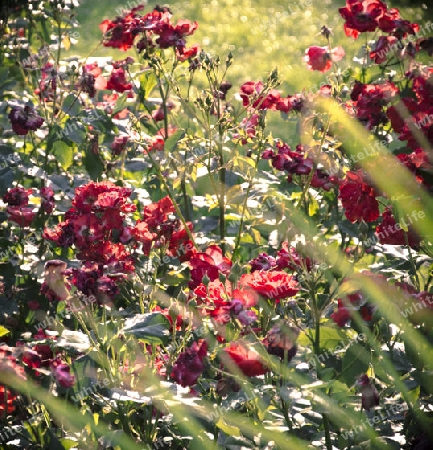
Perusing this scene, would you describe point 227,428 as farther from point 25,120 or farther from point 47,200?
point 25,120

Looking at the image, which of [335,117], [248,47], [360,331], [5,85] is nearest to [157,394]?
[360,331]

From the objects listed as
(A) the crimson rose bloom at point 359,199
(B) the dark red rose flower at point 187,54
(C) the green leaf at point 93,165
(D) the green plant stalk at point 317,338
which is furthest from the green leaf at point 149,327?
(B) the dark red rose flower at point 187,54

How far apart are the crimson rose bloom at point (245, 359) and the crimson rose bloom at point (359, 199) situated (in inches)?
20.1

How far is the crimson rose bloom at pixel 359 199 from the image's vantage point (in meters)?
1.79

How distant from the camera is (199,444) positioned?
1.61 metres

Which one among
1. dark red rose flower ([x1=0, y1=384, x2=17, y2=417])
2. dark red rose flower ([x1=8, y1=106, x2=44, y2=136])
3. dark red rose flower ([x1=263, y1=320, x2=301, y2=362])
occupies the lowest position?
dark red rose flower ([x1=0, y1=384, x2=17, y2=417])

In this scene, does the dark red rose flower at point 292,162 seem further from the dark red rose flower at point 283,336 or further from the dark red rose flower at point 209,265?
the dark red rose flower at point 283,336

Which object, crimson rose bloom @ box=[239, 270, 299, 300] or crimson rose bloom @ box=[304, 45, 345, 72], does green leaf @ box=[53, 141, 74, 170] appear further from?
crimson rose bloom @ box=[239, 270, 299, 300]

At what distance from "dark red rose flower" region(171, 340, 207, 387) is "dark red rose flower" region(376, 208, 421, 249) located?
58 centimetres

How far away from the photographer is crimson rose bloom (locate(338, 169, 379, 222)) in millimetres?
1788

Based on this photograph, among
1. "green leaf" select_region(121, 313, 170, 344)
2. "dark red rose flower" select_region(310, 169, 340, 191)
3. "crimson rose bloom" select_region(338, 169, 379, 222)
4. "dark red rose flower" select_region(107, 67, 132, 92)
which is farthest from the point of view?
"dark red rose flower" select_region(107, 67, 132, 92)

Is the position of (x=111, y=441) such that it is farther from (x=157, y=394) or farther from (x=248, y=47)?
(x=248, y=47)

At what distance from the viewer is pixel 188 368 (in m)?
1.50

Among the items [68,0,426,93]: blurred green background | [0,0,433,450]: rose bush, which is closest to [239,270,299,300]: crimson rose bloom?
[0,0,433,450]: rose bush
